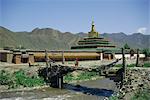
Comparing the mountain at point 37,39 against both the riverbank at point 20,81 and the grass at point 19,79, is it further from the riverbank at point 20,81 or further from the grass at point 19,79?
the grass at point 19,79

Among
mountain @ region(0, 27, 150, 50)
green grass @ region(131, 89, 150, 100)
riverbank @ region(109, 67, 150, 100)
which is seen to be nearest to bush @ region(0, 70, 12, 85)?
riverbank @ region(109, 67, 150, 100)

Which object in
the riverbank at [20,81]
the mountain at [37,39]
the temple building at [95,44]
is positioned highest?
the mountain at [37,39]

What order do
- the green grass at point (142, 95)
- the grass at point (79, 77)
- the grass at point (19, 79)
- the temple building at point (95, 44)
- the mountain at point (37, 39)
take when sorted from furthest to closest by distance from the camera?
the mountain at point (37, 39) → the temple building at point (95, 44) → the grass at point (79, 77) → the grass at point (19, 79) → the green grass at point (142, 95)

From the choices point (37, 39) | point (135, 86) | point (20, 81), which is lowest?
point (20, 81)

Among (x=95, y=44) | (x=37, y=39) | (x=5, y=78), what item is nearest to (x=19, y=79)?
(x=5, y=78)

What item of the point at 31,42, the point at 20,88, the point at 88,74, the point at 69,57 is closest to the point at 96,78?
the point at 88,74

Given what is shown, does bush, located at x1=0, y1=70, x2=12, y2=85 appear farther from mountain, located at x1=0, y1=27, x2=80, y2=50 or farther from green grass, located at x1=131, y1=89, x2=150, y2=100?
mountain, located at x1=0, y1=27, x2=80, y2=50

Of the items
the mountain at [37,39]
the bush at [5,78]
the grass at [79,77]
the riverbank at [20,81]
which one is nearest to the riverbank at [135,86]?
the riverbank at [20,81]

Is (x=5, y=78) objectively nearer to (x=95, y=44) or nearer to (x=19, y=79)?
(x=19, y=79)

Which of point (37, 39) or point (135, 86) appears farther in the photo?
point (37, 39)

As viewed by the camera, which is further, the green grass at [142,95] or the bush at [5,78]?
the bush at [5,78]

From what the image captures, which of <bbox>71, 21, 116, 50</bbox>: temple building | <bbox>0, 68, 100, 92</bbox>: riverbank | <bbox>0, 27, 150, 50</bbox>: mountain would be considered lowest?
<bbox>0, 68, 100, 92</bbox>: riverbank

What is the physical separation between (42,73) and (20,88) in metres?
3.17

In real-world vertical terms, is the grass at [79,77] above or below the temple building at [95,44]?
below
